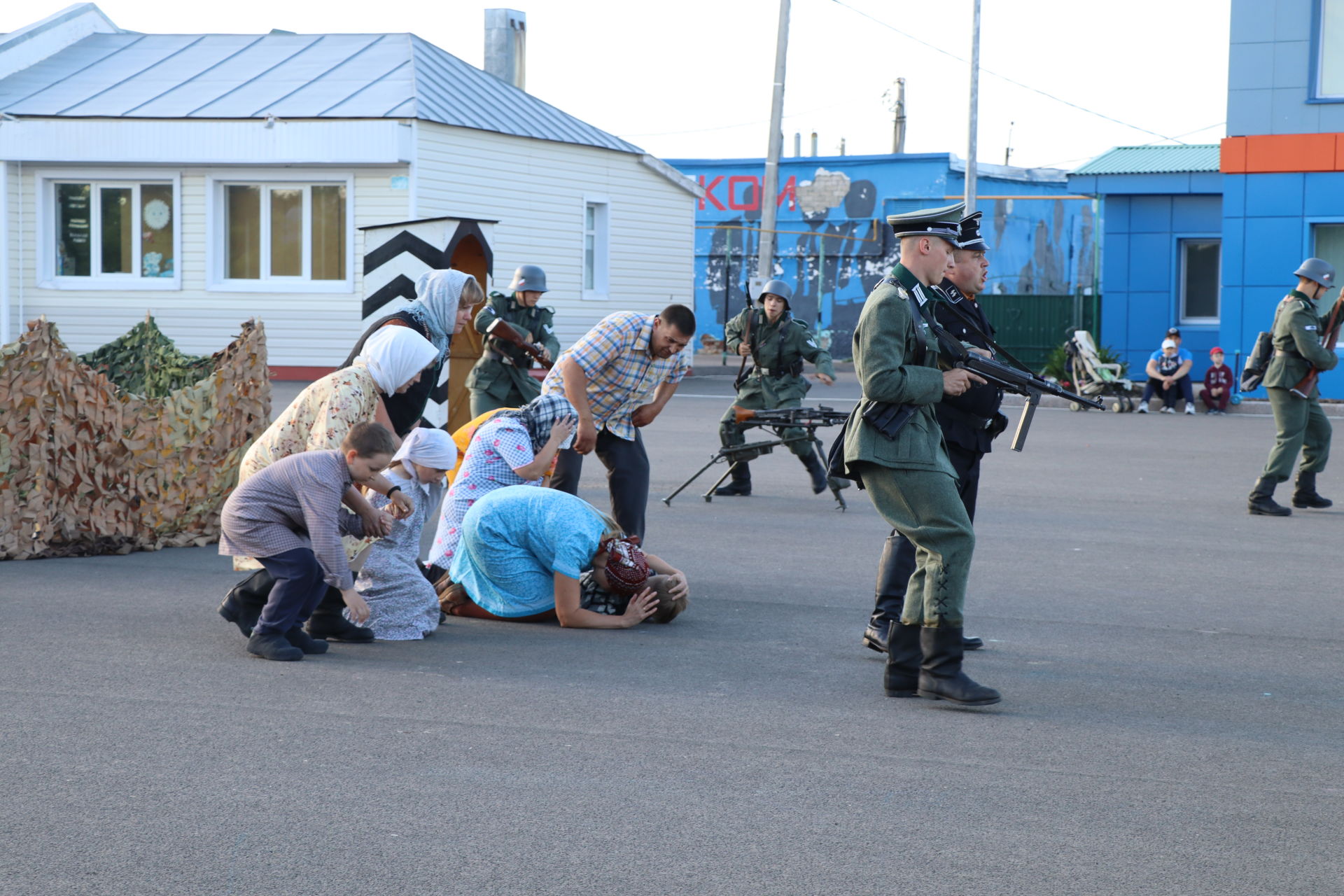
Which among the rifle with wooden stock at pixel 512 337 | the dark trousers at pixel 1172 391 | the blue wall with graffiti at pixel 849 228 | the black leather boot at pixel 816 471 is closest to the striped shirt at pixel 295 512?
the rifle with wooden stock at pixel 512 337

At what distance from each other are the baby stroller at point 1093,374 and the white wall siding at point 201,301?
10.9 meters

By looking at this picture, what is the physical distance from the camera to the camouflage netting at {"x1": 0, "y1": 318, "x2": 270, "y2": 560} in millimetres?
8977

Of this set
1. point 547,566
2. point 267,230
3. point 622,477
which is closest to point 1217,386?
point 267,230

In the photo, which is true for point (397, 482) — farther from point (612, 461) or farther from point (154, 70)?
point (154, 70)

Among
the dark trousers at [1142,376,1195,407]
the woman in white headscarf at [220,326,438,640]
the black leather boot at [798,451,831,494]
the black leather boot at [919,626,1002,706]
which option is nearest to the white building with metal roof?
the dark trousers at [1142,376,1195,407]

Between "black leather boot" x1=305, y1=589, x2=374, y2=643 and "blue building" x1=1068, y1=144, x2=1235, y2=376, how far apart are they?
23.0 m

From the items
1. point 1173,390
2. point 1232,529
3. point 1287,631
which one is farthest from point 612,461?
point 1173,390

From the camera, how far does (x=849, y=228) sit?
3869cm

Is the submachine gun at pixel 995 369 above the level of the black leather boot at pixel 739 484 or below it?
above

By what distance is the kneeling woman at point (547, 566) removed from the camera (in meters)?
7.10

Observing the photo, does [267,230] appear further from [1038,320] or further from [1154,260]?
[1154,260]

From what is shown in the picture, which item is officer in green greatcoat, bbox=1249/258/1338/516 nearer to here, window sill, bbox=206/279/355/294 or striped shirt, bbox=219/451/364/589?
striped shirt, bbox=219/451/364/589

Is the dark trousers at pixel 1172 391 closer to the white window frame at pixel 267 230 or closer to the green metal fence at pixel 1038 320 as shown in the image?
the green metal fence at pixel 1038 320

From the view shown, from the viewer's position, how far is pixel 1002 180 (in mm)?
38656
